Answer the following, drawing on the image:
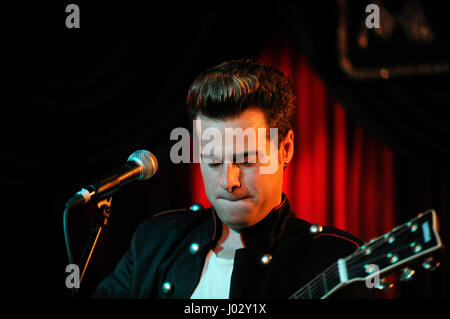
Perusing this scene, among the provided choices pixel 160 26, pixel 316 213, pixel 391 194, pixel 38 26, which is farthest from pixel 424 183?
pixel 38 26

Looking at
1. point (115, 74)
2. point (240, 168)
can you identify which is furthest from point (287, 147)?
point (115, 74)

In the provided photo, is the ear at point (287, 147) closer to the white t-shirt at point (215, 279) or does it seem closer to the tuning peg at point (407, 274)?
the white t-shirt at point (215, 279)

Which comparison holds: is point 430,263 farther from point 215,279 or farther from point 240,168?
point 215,279

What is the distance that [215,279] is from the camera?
1727 mm

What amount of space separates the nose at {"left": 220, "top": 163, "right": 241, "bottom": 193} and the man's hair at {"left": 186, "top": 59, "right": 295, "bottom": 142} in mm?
185

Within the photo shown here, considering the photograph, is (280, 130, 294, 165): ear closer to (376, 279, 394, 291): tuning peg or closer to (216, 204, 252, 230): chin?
(216, 204, 252, 230): chin

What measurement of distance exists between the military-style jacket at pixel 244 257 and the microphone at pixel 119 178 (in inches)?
16.4

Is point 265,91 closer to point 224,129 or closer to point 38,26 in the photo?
point 224,129

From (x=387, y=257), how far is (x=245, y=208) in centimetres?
52

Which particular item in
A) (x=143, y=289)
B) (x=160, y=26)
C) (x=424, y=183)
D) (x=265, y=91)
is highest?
(x=160, y=26)

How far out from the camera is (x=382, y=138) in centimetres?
300

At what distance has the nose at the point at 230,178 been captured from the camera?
1.54 metres

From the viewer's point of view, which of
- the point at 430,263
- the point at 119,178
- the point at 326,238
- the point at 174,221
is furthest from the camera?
the point at 174,221

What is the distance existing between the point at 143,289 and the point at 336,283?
0.86 m
